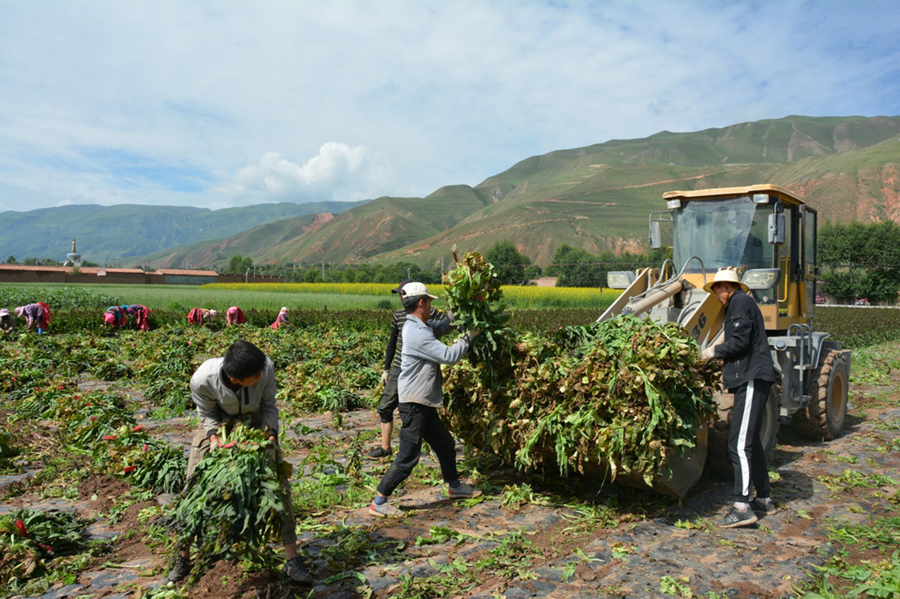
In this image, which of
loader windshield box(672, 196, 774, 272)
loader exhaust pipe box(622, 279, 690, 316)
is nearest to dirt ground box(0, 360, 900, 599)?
loader exhaust pipe box(622, 279, 690, 316)

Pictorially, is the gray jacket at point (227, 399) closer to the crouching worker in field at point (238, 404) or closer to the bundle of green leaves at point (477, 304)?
the crouching worker in field at point (238, 404)

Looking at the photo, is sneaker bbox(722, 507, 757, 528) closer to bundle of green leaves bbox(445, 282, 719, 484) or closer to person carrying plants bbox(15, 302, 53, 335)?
bundle of green leaves bbox(445, 282, 719, 484)

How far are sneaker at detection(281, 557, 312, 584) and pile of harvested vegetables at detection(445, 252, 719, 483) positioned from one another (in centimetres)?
224

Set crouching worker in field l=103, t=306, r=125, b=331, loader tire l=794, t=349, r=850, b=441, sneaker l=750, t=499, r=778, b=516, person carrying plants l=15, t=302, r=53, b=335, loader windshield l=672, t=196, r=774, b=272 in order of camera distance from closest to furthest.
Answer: sneaker l=750, t=499, r=778, b=516 < loader windshield l=672, t=196, r=774, b=272 < loader tire l=794, t=349, r=850, b=441 < person carrying plants l=15, t=302, r=53, b=335 < crouching worker in field l=103, t=306, r=125, b=331

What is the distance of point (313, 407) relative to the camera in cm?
1033

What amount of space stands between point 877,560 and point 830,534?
540mm

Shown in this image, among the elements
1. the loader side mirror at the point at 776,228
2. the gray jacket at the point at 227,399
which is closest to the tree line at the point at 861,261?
the loader side mirror at the point at 776,228

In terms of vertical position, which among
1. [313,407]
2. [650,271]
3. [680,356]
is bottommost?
[313,407]

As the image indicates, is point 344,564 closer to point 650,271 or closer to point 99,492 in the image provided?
point 99,492

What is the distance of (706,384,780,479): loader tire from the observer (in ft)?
19.2

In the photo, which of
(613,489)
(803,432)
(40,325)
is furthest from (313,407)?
(40,325)

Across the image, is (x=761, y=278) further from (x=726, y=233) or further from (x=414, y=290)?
(x=414, y=290)

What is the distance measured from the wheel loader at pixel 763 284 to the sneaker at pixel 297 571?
4.34m

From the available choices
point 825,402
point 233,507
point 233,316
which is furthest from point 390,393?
point 233,316
